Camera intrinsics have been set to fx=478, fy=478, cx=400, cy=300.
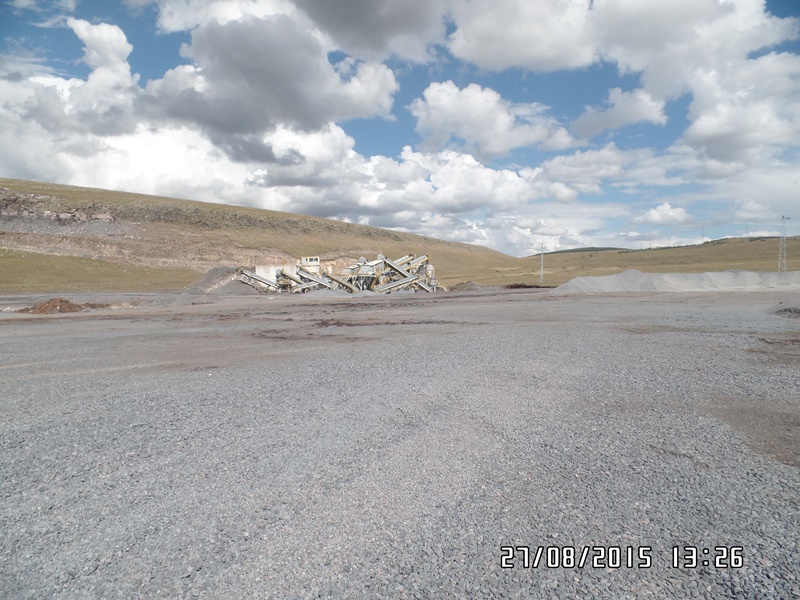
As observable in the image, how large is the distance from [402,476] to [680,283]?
105ft

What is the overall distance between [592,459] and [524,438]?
0.70m

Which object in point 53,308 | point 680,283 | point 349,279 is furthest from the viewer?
point 349,279

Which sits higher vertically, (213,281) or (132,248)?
(132,248)

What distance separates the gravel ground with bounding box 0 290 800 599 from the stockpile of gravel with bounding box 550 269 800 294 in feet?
72.2

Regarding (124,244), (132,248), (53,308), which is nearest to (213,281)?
(53,308)

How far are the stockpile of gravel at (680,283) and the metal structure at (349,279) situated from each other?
34.0 ft

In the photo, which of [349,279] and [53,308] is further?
[349,279]

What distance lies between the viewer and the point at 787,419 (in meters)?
5.17

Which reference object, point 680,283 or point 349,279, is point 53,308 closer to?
point 349,279

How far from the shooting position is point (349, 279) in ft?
110

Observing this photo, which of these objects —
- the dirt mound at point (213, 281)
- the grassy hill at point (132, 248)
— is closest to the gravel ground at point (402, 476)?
the dirt mound at point (213, 281)

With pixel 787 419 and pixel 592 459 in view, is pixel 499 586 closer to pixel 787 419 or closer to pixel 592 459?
pixel 592 459

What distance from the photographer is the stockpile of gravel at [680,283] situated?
29.8 metres

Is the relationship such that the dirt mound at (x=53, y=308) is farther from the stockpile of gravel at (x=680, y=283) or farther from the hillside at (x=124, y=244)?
the stockpile of gravel at (x=680, y=283)
